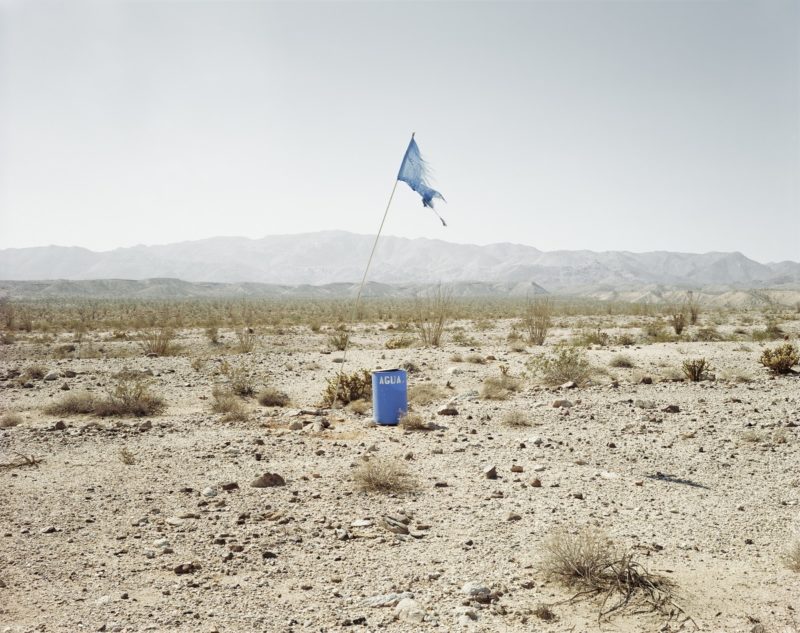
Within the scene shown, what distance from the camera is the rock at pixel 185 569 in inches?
207

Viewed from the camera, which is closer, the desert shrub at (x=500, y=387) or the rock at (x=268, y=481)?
the rock at (x=268, y=481)

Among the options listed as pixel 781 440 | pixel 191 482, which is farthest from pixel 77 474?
pixel 781 440

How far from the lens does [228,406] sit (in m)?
Answer: 11.7

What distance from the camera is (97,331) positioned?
100 feet

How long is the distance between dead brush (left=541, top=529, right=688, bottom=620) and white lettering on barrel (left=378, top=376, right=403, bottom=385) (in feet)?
18.8

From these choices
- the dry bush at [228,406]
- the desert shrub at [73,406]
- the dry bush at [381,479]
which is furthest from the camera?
the desert shrub at [73,406]

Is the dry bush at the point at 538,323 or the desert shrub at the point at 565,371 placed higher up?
the dry bush at the point at 538,323

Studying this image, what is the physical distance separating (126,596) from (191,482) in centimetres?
289

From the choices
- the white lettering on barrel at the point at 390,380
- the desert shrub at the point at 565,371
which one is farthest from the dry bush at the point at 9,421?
the desert shrub at the point at 565,371

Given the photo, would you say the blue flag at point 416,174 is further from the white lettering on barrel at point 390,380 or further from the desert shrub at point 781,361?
the desert shrub at point 781,361

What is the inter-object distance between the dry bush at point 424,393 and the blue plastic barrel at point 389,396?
1815 mm

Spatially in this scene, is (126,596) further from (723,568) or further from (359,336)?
(359,336)

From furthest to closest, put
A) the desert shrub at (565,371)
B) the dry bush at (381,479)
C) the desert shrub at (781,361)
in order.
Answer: the desert shrub at (781,361), the desert shrub at (565,371), the dry bush at (381,479)

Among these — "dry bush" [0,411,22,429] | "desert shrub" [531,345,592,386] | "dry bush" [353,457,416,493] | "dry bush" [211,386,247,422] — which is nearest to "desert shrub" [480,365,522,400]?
"desert shrub" [531,345,592,386]
